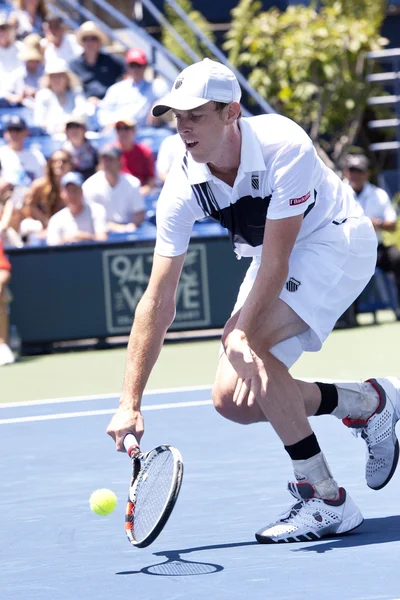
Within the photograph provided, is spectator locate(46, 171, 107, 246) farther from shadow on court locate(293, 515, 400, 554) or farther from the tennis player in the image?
shadow on court locate(293, 515, 400, 554)

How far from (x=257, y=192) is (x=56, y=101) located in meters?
9.26

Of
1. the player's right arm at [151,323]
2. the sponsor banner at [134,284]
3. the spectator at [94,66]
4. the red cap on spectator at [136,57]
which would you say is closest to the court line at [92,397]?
the sponsor banner at [134,284]

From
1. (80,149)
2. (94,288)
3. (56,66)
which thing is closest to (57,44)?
(56,66)

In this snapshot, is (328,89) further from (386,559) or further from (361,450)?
(386,559)

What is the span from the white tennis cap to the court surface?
57.7 inches

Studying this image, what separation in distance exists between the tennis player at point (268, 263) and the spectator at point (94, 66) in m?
9.82

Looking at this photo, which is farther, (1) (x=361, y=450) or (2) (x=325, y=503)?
(1) (x=361, y=450)

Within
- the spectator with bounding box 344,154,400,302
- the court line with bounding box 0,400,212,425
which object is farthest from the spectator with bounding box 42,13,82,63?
the court line with bounding box 0,400,212,425

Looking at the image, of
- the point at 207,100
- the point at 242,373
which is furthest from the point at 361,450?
the point at 207,100

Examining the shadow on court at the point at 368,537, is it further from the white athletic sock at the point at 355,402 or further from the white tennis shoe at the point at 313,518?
the white athletic sock at the point at 355,402

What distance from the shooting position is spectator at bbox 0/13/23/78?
1376 cm

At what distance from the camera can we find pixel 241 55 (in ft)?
58.9

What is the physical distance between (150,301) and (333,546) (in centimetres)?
106

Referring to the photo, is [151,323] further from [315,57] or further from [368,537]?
[315,57]
